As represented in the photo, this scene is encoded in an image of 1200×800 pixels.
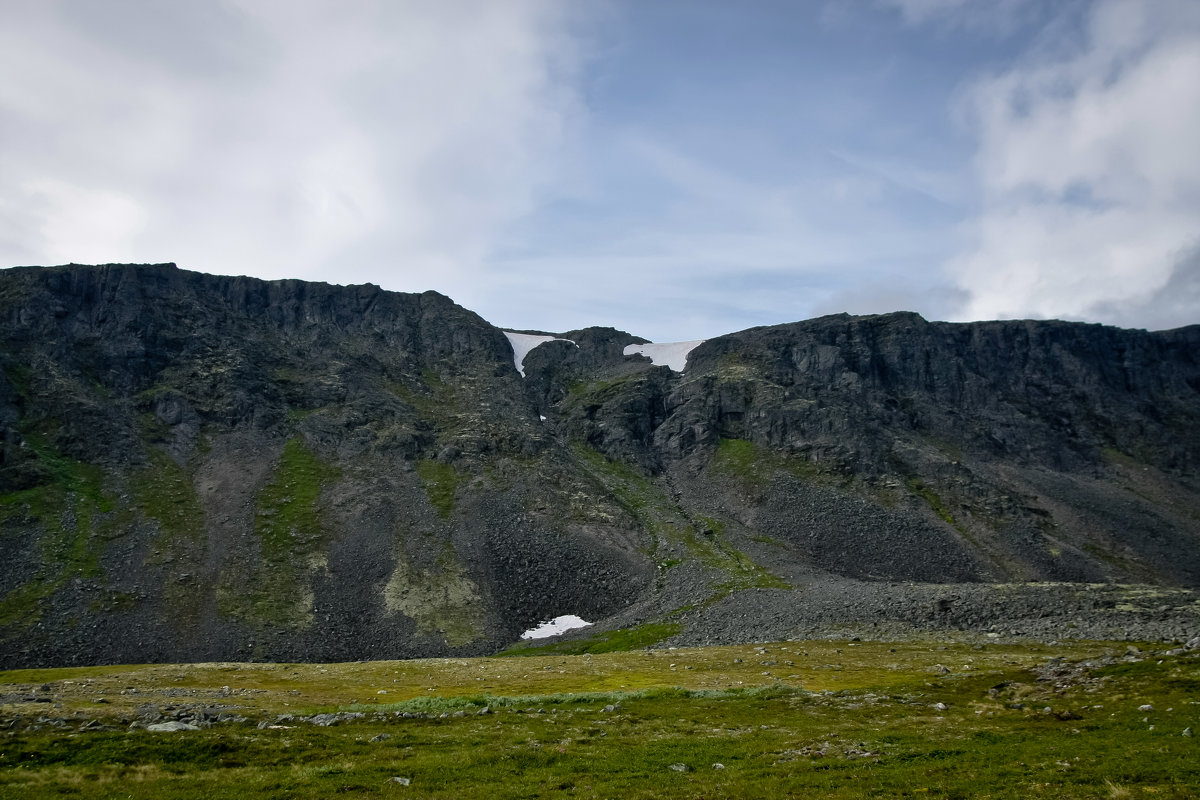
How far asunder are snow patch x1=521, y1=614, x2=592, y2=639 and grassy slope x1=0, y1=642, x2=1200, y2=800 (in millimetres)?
42751

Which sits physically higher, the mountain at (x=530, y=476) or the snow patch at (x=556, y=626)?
the mountain at (x=530, y=476)

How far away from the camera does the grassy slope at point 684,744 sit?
1914 centimetres

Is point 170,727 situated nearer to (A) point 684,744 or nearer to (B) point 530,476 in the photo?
(A) point 684,744

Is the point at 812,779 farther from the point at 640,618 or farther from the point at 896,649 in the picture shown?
the point at 640,618

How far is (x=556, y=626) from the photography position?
89.4 metres

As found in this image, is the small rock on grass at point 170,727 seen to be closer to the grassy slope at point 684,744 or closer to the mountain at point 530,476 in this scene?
the grassy slope at point 684,744

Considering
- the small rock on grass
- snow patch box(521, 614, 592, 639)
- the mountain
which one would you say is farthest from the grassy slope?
snow patch box(521, 614, 592, 639)

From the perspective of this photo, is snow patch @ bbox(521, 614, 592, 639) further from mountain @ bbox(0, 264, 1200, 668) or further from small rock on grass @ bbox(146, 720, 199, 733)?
small rock on grass @ bbox(146, 720, 199, 733)

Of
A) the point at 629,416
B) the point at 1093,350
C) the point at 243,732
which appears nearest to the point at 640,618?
the point at 243,732

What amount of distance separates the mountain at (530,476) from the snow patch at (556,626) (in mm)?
2197

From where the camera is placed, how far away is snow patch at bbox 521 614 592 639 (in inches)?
3430

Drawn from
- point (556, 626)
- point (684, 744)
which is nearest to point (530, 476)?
point (556, 626)

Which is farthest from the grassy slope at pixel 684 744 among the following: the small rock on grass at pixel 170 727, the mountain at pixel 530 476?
the mountain at pixel 530 476

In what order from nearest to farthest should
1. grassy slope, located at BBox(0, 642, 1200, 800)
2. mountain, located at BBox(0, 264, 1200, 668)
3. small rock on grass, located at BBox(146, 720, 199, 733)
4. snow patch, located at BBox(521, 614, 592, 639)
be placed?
grassy slope, located at BBox(0, 642, 1200, 800) → small rock on grass, located at BBox(146, 720, 199, 733) → mountain, located at BBox(0, 264, 1200, 668) → snow patch, located at BBox(521, 614, 592, 639)
